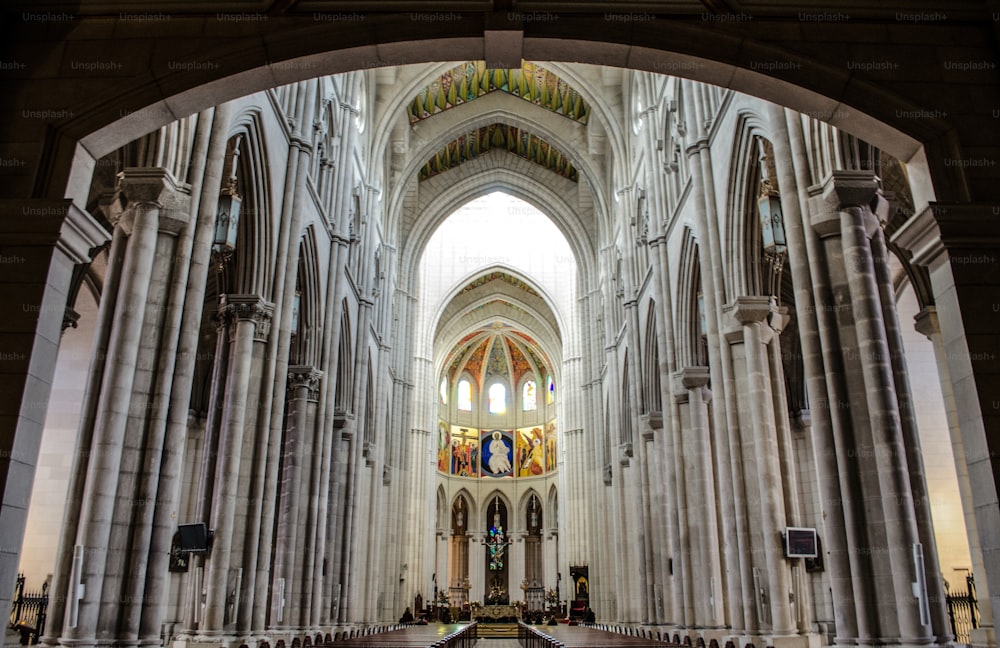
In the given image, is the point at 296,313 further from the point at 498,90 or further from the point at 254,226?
the point at 498,90

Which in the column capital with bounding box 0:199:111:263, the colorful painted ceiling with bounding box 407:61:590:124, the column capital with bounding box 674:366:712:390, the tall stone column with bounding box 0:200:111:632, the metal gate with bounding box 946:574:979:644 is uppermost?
the colorful painted ceiling with bounding box 407:61:590:124

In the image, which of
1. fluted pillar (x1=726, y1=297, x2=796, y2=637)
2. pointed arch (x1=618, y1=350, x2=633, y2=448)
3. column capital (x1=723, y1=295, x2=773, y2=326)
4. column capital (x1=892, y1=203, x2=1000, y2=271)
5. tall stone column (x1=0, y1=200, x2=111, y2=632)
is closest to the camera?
tall stone column (x1=0, y1=200, x2=111, y2=632)

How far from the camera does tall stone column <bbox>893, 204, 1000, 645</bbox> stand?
19.7ft

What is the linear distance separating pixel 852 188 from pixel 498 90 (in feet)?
79.5

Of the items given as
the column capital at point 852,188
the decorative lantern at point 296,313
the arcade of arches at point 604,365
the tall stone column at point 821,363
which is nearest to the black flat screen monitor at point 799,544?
the arcade of arches at point 604,365

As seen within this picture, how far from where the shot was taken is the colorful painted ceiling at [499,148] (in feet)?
117

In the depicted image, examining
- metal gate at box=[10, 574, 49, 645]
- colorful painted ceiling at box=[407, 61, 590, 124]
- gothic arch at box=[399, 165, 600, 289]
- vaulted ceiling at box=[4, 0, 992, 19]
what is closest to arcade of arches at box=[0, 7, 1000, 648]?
colorful painted ceiling at box=[407, 61, 590, 124]

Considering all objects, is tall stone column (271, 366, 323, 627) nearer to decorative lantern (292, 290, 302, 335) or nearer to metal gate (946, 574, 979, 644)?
decorative lantern (292, 290, 302, 335)

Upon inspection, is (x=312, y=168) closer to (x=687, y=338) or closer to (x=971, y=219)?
(x=687, y=338)

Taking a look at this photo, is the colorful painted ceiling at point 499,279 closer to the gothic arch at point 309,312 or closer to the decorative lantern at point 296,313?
the gothic arch at point 309,312

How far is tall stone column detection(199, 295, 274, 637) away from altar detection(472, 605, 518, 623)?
32.6 m

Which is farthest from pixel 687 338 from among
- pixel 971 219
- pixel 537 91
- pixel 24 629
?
pixel 537 91

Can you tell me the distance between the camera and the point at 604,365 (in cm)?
3266

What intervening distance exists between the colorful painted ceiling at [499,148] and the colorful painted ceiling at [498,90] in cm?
303
